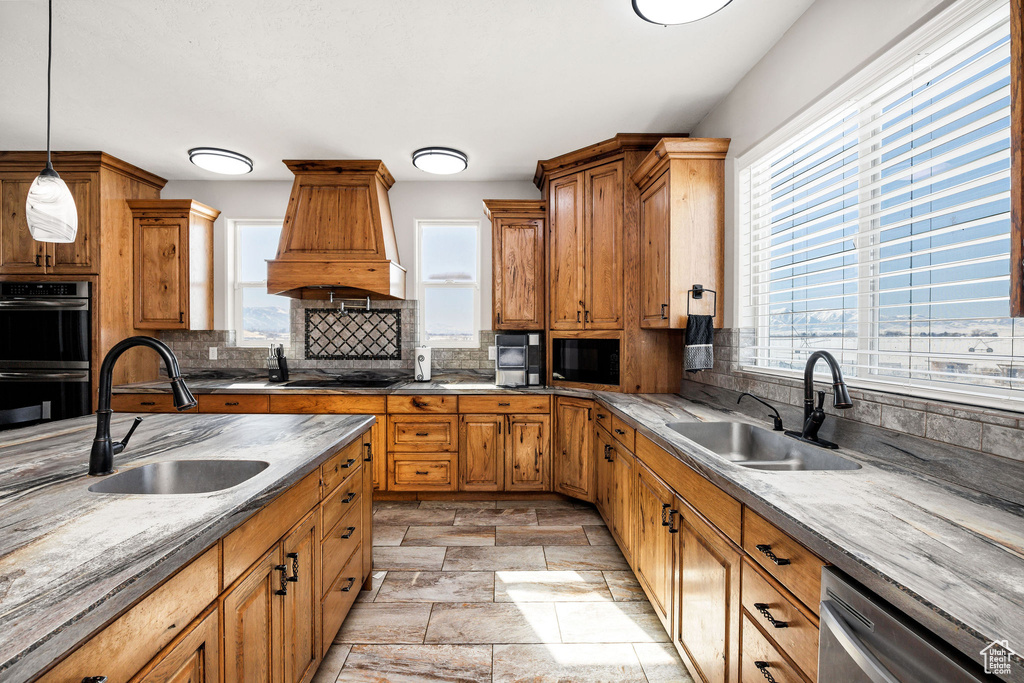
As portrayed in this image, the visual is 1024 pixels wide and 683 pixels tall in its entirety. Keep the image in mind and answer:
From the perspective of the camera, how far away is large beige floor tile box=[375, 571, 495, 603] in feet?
6.86

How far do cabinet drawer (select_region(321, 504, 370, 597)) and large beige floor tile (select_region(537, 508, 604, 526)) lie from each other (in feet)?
4.57

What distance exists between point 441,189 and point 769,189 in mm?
2683

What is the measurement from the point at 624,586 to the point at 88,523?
2.11 metres

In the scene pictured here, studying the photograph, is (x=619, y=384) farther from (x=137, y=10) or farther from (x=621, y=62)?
(x=137, y=10)

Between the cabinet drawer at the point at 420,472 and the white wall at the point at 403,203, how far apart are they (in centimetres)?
132

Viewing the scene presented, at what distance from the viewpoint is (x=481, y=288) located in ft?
13.1

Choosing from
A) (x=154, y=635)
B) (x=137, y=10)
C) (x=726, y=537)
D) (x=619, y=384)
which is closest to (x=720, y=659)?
(x=726, y=537)

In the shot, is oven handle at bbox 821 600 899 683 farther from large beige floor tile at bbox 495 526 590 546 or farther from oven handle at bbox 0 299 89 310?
oven handle at bbox 0 299 89 310

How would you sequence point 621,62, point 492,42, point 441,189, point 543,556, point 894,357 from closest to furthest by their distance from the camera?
point 894,357
point 492,42
point 621,62
point 543,556
point 441,189

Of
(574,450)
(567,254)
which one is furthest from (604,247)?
(574,450)

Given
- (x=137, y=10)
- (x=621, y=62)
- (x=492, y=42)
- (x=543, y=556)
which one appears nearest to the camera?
(x=137, y=10)

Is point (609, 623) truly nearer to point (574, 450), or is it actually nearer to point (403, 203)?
point (574, 450)

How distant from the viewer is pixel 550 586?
219 cm

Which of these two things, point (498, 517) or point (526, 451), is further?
point (526, 451)
